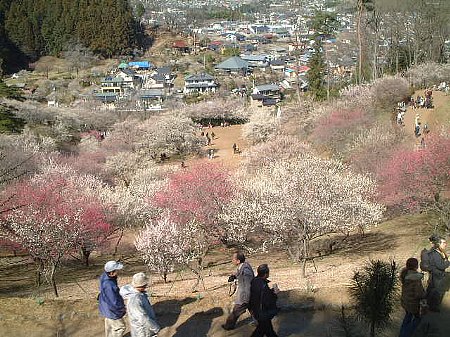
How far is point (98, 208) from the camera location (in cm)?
1670

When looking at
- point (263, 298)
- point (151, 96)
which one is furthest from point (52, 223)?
point (151, 96)

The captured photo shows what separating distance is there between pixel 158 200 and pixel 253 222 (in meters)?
3.88

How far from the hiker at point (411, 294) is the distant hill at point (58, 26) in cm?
8007

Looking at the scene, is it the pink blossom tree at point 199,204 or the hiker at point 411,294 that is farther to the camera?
the pink blossom tree at point 199,204

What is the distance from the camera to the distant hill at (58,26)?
76625 mm

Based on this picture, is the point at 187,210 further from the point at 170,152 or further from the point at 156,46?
the point at 156,46

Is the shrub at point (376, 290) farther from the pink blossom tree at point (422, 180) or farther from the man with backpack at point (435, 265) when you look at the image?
the pink blossom tree at point (422, 180)

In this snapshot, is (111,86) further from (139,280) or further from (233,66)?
(139,280)

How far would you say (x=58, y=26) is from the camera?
3093 inches

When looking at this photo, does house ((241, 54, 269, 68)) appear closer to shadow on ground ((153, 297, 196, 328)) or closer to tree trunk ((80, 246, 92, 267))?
tree trunk ((80, 246, 92, 267))

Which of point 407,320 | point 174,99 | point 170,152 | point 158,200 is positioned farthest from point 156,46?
point 407,320

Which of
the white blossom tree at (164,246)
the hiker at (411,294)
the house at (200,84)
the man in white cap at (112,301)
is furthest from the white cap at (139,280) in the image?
the house at (200,84)

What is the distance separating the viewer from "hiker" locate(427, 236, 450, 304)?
6.18 meters

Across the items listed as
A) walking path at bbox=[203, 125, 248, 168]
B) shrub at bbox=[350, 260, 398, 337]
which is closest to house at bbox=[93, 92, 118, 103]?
walking path at bbox=[203, 125, 248, 168]
